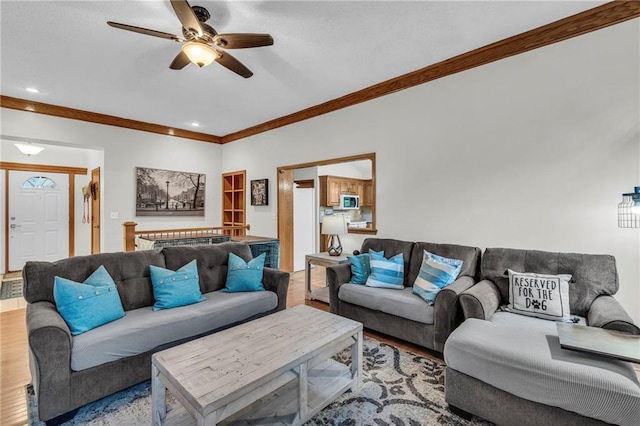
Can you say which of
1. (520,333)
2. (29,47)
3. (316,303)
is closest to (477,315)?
(520,333)

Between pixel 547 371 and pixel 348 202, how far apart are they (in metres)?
5.55

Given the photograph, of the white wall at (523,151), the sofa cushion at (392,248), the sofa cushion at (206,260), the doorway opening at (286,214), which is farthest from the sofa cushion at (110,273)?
the doorway opening at (286,214)

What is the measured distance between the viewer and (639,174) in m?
2.35

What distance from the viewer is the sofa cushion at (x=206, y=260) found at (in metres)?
2.84

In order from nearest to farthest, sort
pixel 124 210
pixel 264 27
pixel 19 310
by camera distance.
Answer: pixel 264 27
pixel 19 310
pixel 124 210

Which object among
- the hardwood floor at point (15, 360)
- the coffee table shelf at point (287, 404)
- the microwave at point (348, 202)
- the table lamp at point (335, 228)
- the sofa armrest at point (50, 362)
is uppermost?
the microwave at point (348, 202)

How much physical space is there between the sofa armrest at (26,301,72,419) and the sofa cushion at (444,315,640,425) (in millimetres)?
2318

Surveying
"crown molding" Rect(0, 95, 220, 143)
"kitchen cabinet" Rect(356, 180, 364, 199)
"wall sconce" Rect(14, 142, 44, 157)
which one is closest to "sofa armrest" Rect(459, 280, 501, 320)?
"kitchen cabinet" Rect(356, 180, 364, 199)

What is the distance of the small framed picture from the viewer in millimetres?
5767

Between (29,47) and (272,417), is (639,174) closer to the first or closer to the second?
(272,417)

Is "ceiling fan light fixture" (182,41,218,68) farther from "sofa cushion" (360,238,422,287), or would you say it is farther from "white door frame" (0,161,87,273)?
"white door frame" (0,161,87,273)

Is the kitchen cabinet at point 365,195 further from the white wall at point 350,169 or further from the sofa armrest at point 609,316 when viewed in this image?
the sofa armrest at point 609,316

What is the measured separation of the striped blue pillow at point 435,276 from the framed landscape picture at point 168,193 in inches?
199

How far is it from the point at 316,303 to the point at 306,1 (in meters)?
3.36
